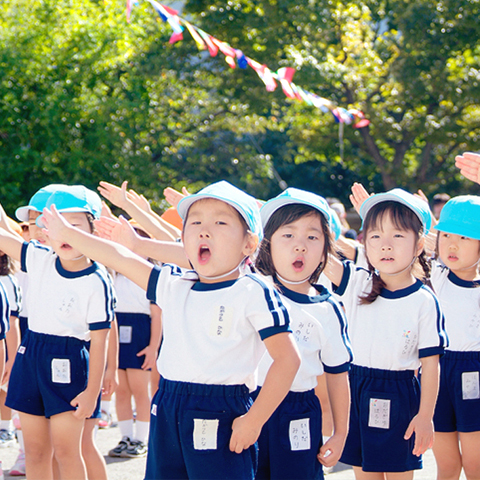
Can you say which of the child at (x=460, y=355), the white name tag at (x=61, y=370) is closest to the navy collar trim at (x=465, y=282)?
the child at (x=460, y=355)

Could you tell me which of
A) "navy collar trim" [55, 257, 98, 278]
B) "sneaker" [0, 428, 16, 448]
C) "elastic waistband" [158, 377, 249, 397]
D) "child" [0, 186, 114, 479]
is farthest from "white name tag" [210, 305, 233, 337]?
"sneaker" [0, 428, 16, 448]

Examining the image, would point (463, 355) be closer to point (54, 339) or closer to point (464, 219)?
point (464, 219)

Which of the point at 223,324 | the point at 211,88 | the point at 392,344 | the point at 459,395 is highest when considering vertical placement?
the point at 211,88

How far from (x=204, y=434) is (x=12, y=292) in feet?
11.0

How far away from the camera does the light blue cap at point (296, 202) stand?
3125 mm

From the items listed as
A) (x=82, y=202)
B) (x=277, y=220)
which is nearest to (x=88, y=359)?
(x=82, y=202)

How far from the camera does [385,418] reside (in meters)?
3.49

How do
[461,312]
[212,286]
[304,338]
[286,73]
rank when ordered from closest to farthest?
1. [212,286]
2. [304,338]
3. [461,312]
4. [286,73]

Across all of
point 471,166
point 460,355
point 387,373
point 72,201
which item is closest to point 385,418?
point 387,373

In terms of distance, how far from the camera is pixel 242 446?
2.48m

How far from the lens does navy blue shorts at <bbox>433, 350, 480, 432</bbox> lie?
13.2 ft

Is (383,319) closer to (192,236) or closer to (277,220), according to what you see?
(277,220)

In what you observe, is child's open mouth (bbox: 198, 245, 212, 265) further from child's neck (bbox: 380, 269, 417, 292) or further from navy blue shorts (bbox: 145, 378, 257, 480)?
child's neck (bbox: 380, 269, 417, 292)

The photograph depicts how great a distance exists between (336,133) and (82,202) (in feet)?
49.1
